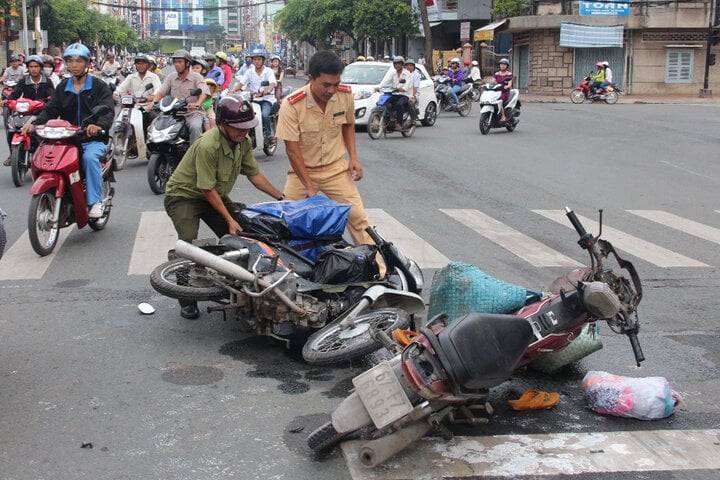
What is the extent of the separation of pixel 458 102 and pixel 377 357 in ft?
67.0

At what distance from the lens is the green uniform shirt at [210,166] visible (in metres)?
5.48

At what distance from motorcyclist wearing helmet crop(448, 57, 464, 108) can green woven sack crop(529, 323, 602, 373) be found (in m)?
20.4

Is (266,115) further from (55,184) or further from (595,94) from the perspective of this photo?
(595,94)

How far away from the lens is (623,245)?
8266 mm

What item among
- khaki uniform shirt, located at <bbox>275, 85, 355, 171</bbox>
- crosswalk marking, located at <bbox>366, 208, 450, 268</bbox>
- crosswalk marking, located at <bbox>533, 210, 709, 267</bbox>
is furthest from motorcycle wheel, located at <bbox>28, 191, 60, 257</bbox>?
crosswalk marking, located at <bbox>533, 210, 709, 267</bbox>

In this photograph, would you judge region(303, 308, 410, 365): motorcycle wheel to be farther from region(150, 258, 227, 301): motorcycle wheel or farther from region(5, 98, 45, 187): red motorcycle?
region(5, 98, 45, 187): red motorcycle

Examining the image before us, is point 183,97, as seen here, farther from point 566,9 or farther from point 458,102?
point 566,9

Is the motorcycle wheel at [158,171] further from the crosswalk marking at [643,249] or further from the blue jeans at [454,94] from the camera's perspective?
the blue jeans at [454,94]

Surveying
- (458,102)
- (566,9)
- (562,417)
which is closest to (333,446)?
(562,417)

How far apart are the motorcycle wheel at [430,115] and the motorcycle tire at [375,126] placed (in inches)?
126

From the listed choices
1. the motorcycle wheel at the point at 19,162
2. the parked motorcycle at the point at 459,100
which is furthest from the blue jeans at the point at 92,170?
the parked motorcycle at the point at 459,100

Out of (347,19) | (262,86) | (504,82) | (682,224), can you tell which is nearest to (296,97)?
(682,224)

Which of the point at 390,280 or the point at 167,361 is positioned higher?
the point at 390,280

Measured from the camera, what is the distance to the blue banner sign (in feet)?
125
